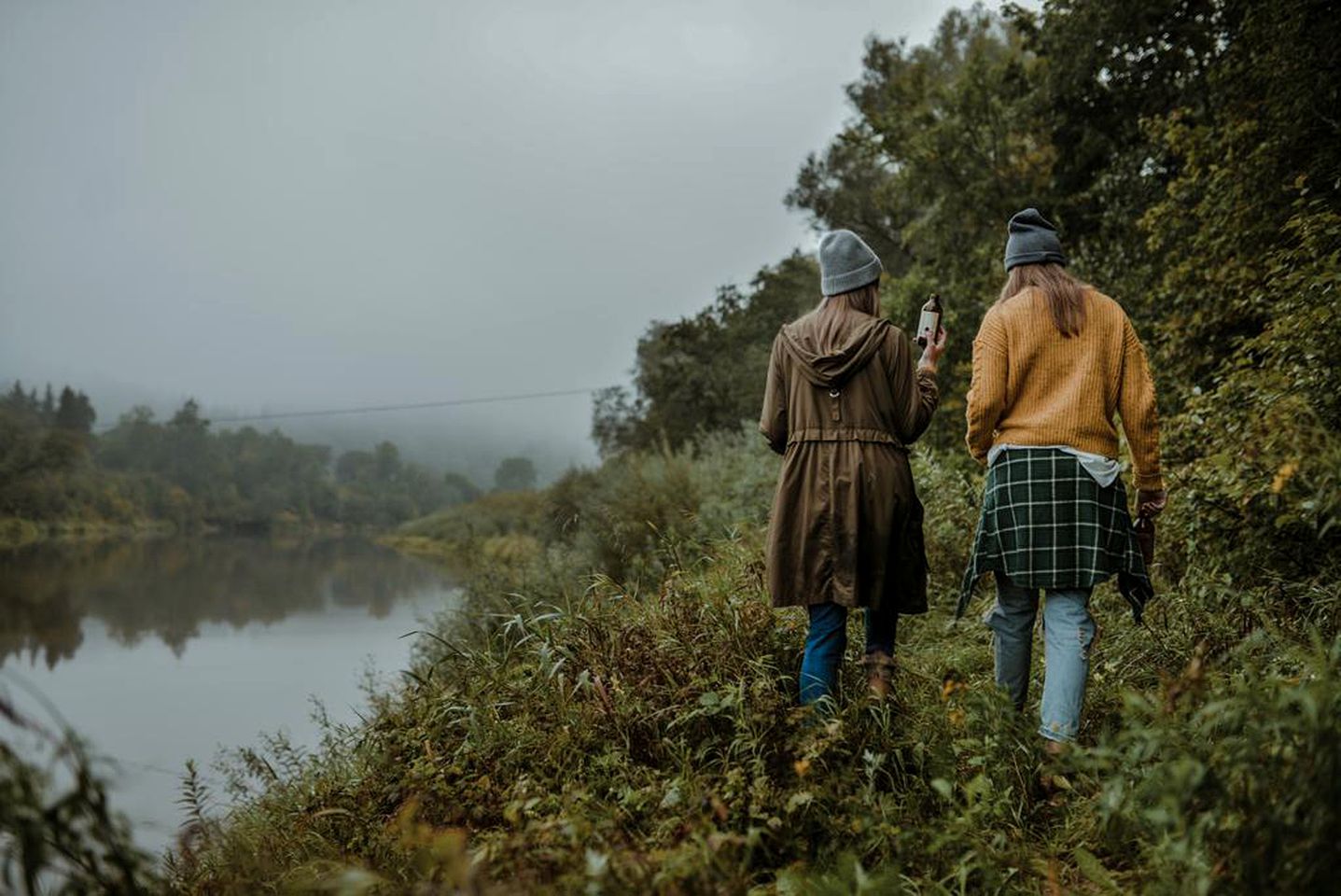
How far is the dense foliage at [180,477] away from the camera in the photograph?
76.4 feet

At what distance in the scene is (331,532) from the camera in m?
60.0

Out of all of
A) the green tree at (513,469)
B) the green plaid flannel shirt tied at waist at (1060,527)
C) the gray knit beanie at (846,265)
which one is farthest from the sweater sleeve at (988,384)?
the green tree at (513,469)

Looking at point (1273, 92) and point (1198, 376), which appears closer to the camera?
point (1273, 92)

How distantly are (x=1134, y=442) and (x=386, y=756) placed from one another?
2.81 m

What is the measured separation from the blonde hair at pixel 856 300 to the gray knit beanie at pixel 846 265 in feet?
0.04

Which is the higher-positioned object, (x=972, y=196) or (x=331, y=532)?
(x=972, y=196)

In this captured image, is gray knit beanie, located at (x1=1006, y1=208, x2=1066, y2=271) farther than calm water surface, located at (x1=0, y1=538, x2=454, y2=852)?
No

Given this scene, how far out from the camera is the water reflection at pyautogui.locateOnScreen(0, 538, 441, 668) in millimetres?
16219

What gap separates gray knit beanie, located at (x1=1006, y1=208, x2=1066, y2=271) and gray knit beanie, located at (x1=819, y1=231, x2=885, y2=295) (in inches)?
18.2

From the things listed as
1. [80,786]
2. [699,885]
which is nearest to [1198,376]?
[699,885]

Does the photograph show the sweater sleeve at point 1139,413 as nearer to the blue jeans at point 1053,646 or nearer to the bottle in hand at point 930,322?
the blue jeans at point 1053,646

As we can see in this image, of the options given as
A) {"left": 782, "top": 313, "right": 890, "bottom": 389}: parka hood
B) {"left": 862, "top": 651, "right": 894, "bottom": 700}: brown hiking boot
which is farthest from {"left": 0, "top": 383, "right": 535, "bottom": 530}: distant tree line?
{"left": 862, "top": 651, "right": 894, "bottom": 700}: brown hiking boot

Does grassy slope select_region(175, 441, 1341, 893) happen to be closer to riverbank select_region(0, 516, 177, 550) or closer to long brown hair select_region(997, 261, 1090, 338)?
long brown hair select_region(997, 261, 1090, 338)

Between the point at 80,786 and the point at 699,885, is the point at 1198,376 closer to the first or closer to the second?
the point at 699,885
